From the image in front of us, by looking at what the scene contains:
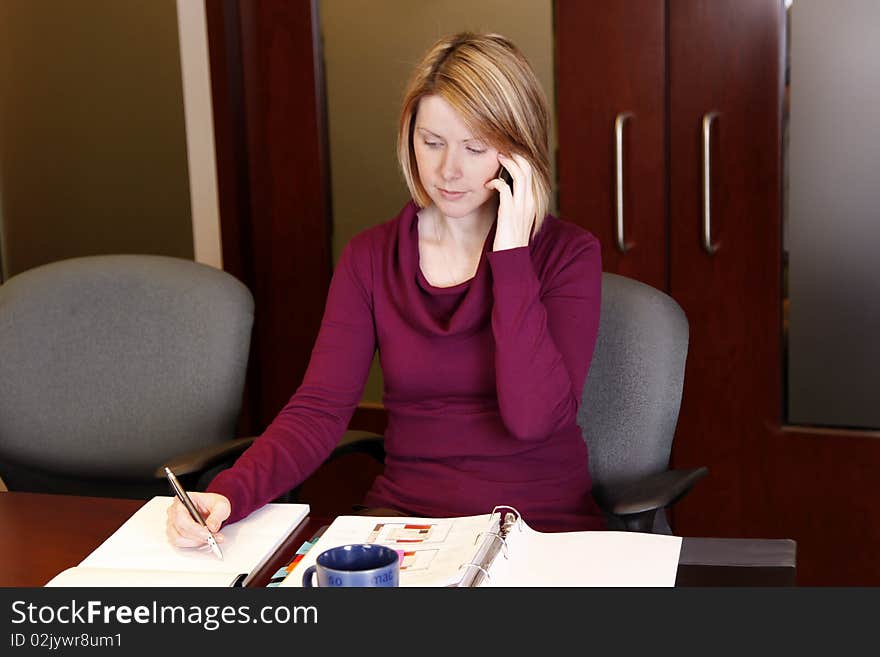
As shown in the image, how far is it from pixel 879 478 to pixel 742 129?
83cm

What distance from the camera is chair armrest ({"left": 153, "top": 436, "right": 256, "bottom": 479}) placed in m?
1.75

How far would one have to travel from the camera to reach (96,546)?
1342 mm

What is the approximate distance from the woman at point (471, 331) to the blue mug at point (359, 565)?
20.3 inches

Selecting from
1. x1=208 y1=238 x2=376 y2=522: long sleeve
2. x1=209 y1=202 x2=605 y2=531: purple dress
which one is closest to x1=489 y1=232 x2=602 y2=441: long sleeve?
x1=209 y1=202 x2=605 y2=531: purple dress

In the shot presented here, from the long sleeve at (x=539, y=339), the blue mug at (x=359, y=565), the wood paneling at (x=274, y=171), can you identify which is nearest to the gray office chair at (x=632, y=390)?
the long sleeve at (x=539, y=339)

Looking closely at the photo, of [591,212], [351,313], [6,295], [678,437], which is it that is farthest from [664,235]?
[6,295]

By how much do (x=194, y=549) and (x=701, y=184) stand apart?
1.61 meters

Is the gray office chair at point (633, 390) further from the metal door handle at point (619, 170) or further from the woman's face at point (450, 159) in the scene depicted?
the metal door handle at point (619, 170)

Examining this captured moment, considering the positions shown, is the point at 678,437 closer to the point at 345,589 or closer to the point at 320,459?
the point at 320,459

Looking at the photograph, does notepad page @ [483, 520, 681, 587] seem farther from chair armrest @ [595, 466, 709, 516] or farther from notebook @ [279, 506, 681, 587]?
chair armrest @ [595, 466, 709, 516]

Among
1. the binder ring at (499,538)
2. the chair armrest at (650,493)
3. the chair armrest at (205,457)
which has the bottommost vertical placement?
the chair armrest at (650,493)

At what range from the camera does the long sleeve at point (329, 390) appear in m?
1.55

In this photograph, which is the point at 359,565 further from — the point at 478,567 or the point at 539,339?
the point at 539,339

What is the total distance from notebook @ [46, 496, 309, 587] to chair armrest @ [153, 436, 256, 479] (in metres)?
0.30
